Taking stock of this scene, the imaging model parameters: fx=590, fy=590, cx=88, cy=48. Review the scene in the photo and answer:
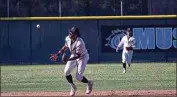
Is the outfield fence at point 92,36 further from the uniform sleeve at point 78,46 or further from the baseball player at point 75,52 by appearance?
the uniform sleeve at point 78,46

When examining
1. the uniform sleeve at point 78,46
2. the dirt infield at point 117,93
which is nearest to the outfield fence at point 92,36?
the dirt infield at point 117,93

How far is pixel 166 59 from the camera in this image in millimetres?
34594

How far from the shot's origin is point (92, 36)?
3466 centimetres

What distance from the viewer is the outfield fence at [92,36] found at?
34344 millimetres

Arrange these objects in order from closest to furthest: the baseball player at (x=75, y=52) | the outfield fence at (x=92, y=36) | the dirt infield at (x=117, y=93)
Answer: the baseball player at (x=75, y=52)
the dirt infield at (x=117, y=93)
the outfield fence at (x=92, y=36)

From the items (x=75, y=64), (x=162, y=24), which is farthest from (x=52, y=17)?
(x=75, y=64)

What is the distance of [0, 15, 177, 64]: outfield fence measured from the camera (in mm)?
34344

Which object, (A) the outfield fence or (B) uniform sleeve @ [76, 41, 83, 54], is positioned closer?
(B) uniform sleeve @ [76, 41, 83, 54]

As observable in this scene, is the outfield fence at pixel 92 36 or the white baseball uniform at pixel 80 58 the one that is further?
the outfield fence at pixel 92 36

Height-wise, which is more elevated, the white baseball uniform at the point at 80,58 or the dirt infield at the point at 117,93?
the white baseball uniform at the point at 80,58

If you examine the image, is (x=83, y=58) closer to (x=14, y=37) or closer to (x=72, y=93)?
(x=72, y=93)

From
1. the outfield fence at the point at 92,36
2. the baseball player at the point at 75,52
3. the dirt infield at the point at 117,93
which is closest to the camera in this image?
the baseball player at the point at 75,52

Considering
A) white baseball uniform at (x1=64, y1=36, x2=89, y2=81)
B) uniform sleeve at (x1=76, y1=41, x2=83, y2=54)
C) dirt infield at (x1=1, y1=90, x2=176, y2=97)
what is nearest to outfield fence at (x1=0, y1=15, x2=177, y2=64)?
dirt infield at (x1=1, y1=90, x2=176, y2=97)

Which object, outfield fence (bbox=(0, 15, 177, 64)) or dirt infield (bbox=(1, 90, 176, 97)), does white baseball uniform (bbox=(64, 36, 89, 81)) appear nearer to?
dirt infield (bbox=(1, 90, 176, 97))
